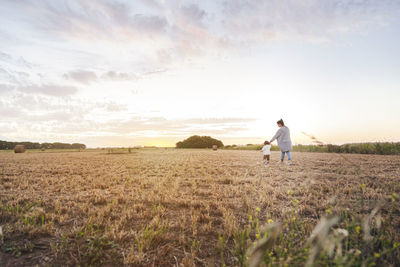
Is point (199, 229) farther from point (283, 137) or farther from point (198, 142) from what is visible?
point (198, 142)

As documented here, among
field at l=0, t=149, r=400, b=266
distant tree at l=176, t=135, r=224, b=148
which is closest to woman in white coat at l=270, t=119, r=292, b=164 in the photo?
field at l=0, t=149, r=400, b=266

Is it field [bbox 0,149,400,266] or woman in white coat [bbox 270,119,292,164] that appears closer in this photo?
field [bbox 0,149,400,266]

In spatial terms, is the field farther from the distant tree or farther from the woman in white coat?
the distant tree

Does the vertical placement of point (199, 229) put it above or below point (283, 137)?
below

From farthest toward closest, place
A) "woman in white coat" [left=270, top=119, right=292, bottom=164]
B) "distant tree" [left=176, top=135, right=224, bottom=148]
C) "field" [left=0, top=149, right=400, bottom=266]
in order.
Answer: "distant tree" [left=176, top=135, right=224, bottom=148] → "woman in white coat" [left=270, top=119, right=292, bottom=164] → "field" [left=0, top=149, right=400, bottom=266]

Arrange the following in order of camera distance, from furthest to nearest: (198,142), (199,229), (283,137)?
1. (198,142)
2. (283,137)
3. (199,229)

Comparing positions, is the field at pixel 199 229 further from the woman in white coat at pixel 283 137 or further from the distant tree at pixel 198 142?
the distant tree at pixel 198 142

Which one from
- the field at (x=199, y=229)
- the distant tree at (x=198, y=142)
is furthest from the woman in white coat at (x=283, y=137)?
the distant tree at (x=198, y=142)

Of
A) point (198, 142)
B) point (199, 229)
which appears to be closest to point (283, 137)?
point (199, 229)

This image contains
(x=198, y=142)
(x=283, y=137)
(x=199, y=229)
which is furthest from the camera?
(x=198, y=142)

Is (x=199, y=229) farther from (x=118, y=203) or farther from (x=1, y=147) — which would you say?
(x=1, y=147)

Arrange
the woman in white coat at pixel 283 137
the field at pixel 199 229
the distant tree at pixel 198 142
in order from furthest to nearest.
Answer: the distant tree at pixel 198 142
the woman in white coat at pixel 283 137
the field at pixel 199 229

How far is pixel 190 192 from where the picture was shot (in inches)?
212

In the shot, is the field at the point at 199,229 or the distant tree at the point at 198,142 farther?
the distant tree at the point at 198,142
